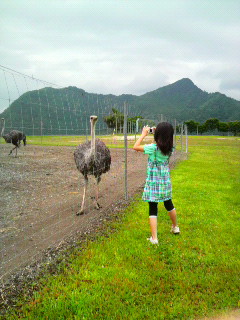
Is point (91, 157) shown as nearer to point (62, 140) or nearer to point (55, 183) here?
point (62, 140)

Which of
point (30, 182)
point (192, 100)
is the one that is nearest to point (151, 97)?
point (192, 100)

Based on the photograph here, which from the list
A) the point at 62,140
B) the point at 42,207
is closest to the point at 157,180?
the point at 62,140

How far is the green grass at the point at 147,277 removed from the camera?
9.55ft

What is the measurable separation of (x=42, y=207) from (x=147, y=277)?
3543mm

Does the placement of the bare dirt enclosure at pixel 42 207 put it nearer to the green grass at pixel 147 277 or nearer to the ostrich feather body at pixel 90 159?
the ostrich feather body at pixel 90 159

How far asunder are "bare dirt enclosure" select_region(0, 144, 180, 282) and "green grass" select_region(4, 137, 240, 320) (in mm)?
689

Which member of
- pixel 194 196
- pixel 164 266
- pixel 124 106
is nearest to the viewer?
pixel 164 266

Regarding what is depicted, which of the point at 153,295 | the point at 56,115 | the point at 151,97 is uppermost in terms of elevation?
the point at 151,97

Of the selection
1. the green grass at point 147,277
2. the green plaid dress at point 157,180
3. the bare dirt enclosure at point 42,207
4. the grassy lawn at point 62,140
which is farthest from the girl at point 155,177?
the bare dirt enclosure at point 42,207

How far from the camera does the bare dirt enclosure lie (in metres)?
4.34

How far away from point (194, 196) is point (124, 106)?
9.16 feet

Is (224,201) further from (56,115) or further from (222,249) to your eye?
(56,115)

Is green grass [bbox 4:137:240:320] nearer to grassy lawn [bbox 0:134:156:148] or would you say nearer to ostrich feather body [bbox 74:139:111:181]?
ostrich feather body [bbox 74:139:111:181]

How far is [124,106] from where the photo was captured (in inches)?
261
